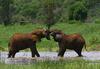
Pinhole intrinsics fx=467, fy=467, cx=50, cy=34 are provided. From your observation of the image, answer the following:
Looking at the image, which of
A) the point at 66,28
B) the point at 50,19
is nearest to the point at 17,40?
the point at 66,28

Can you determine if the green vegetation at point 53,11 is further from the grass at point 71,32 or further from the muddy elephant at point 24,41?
the muddy elephant at point 24,41

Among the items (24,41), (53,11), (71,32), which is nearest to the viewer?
(24,41)

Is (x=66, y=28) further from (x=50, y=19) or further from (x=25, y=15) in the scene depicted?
(x=25, y=15)

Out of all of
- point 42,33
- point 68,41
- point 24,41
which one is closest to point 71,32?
point 68,41

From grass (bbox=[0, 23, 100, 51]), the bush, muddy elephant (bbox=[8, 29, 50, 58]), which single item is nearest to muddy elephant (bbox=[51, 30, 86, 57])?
muddy elephant (bbox=[8, 29, 50, 58])

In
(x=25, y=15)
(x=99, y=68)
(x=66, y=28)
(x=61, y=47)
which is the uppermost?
(x=99, y=68)

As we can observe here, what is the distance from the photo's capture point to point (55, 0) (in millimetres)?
54750

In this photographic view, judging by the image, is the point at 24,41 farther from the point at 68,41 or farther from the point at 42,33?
the point at 68,41

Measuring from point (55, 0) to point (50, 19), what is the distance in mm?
8608

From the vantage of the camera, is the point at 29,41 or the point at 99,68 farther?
→ the point at 29,41

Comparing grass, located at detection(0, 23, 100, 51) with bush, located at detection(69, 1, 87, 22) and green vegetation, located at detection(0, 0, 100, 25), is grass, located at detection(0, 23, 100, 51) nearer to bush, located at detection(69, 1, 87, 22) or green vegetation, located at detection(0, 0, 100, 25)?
green vegetation, located at detection(0, 0, 100, 25)

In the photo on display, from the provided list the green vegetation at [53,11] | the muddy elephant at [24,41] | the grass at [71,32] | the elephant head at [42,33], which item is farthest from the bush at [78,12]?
the muddy elephant at [24,41]

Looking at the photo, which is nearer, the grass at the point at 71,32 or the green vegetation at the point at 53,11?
the grass at the point at 71,32

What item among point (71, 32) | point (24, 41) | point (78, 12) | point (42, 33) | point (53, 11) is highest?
point (42, 33)
